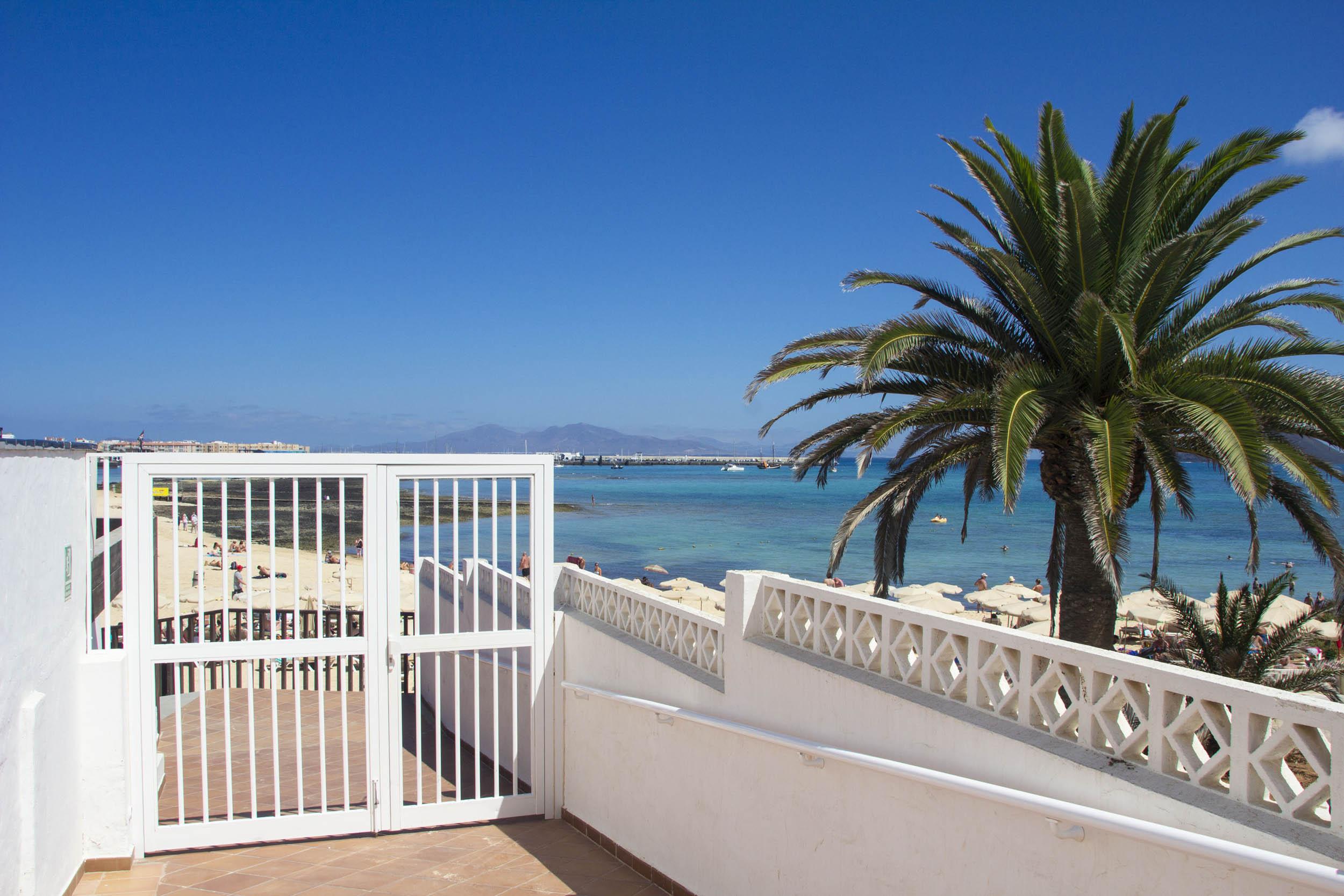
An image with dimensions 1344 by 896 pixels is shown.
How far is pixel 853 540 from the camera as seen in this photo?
52812mm

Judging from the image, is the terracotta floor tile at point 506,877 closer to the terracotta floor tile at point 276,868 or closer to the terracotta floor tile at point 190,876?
the terracotta floor tile at point 276,868

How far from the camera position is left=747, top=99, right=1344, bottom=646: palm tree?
5.97 m

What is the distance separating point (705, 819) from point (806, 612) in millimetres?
1534

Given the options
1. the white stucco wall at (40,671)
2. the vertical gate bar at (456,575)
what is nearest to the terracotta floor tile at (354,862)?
the white stucco wall at (40,671)

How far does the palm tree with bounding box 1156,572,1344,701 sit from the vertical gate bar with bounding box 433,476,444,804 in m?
7.08

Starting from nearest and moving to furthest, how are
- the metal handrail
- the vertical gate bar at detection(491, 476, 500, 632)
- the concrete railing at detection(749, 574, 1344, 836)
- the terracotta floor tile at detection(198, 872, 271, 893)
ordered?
the metal handrail → the concrete railing at detection(749, 574, 1344, 836) → the terracotta floor tile at detection(198, 872, 271, 893) → the vertical gate bar at detection(491, 476, 500, 632)

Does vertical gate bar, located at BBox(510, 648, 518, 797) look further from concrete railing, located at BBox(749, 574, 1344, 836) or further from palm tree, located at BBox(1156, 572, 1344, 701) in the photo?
palm tree, located at BBox(1156, 572, 1344, 701)

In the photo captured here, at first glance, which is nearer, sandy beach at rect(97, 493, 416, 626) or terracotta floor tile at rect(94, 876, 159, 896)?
terracotta floor tile at rect(94, 876, 159, 896)

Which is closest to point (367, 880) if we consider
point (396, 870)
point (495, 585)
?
point (396, 870)

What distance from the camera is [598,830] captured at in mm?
6672

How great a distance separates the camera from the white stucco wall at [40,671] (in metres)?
4.11

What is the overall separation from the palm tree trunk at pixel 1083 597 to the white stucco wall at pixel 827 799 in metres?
3.40

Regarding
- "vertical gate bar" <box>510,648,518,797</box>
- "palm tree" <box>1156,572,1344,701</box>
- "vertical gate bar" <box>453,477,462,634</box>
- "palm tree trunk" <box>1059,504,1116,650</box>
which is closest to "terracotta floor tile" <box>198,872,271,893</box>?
"vertical gate bar" <box>510,648,518,797</box>

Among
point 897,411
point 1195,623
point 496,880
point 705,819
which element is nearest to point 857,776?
point 705,819
